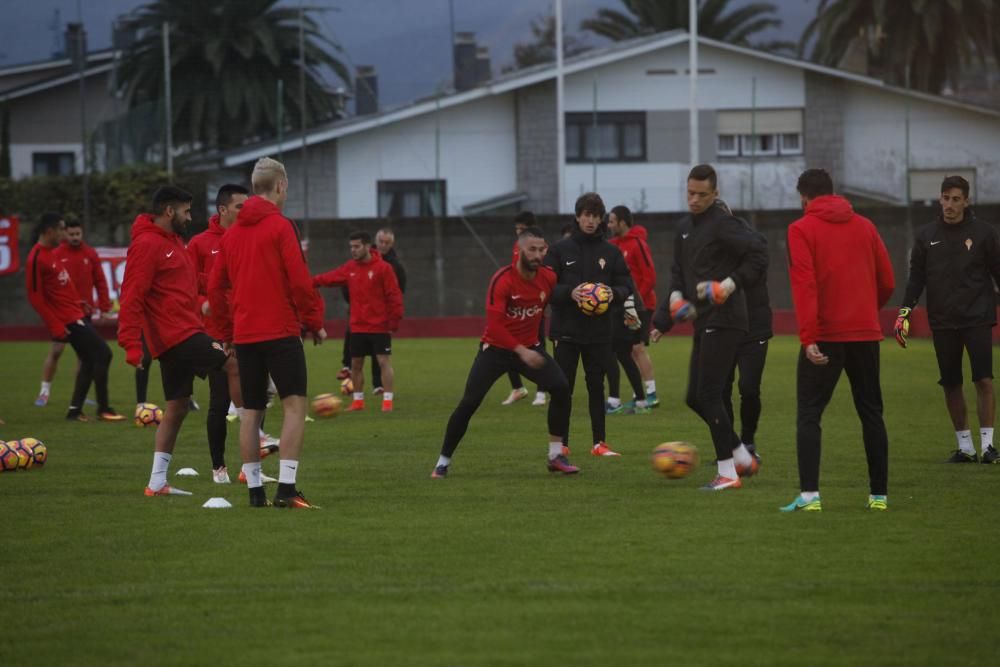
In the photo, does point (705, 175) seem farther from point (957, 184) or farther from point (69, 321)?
point (69, 321)

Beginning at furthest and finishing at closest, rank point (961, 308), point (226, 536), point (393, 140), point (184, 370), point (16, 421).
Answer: point (393, 140)
point (16, 421)
point (961, 308)
point (184, 370)
point (226, 536)

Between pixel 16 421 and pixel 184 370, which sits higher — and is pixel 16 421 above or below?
below

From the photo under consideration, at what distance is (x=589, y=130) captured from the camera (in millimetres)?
43938

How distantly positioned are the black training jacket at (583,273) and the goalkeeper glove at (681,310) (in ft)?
7.43

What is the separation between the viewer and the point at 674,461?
11328 mm

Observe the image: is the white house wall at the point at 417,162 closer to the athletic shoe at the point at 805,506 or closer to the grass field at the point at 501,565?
the grass field at the point at 501,565

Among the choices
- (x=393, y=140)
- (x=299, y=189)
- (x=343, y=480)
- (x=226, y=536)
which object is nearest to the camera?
(x=226, y=536)

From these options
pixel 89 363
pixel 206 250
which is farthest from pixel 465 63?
pixel 206 250

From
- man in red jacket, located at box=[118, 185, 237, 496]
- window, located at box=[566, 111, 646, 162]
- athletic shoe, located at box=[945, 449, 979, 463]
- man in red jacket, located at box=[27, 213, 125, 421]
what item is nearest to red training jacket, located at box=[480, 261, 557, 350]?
man in red jacket, located at box=[118, 185, 237, 496]

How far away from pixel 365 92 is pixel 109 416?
3376 cm

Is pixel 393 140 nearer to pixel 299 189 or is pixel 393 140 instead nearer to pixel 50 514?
pixel 299 189

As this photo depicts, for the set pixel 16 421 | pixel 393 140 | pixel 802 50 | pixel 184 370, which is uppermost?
pixel 802 50

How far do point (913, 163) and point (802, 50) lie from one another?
1254 cm

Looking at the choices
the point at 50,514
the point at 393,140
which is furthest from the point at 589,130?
the point at 50,514
